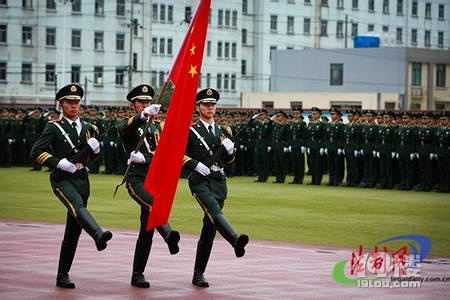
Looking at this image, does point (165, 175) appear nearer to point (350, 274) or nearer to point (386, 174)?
point (350, 274)

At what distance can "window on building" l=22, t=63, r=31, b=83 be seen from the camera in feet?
257

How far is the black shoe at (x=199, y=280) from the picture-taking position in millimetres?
11070

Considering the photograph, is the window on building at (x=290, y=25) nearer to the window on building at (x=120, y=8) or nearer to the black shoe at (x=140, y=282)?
the window on building at (x=120, y=8)

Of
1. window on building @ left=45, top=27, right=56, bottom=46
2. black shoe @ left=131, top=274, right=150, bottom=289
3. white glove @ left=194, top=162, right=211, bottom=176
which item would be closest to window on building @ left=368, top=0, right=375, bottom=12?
window on building @ left=45, top=27, right=56, bottom=46

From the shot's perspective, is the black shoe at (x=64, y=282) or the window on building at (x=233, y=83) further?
the window on building at (x=233, y=83)

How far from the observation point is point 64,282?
10.9m

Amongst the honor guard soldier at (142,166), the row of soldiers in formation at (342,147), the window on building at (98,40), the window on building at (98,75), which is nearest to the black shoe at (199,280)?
the honor guard soldier at (142,166)

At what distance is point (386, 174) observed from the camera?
27109 millimetres

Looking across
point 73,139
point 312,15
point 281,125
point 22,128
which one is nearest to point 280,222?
point 73,139

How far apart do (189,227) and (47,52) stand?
6327 cm

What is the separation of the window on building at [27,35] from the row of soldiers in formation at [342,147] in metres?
46.4

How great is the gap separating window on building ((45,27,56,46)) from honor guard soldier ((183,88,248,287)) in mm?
68626

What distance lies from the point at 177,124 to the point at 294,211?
10.7 metres

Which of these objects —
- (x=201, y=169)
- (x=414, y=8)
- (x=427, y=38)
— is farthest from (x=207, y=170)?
(x=427, y=38)
